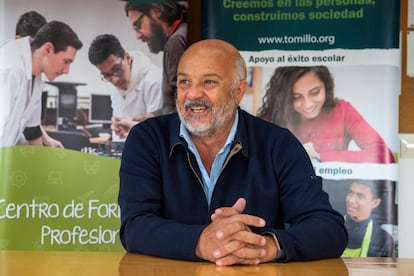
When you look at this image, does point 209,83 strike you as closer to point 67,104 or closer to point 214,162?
point 214,162

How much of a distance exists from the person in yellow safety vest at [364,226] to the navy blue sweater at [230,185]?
2051 mm

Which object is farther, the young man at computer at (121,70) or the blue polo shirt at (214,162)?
the young man at computer at (121,70)

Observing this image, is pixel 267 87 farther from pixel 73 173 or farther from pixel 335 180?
pixel 73 173

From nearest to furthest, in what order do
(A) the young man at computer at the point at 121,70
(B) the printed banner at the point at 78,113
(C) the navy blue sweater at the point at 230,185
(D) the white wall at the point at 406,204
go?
(C) the navy blue sweater at the point at 230,185 < (B) the printed banner at the point at 78,113 < (A) the young man at computer at the point at 121,70 < (D) the white wall at the point at 406,204

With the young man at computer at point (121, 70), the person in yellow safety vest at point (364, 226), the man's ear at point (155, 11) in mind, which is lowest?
the person in yellow safety vest at point (364, 226)

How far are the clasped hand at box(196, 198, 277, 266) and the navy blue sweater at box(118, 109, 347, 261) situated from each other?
0.67 ft

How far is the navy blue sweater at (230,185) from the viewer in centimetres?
250

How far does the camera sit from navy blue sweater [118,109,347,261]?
98.3 inches

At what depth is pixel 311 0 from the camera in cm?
492

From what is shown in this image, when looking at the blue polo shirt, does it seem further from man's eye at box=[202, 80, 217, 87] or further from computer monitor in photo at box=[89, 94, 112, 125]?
computer monitor in photo at box=[89, 94, 112, 125]

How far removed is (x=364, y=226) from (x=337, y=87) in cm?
90

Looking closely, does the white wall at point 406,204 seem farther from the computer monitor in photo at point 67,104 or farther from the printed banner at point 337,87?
the computer monitor in photo at point 67,104

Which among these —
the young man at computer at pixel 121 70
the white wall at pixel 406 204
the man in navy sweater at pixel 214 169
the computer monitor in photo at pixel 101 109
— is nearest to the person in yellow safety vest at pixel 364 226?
the white wall at pixel 406 204

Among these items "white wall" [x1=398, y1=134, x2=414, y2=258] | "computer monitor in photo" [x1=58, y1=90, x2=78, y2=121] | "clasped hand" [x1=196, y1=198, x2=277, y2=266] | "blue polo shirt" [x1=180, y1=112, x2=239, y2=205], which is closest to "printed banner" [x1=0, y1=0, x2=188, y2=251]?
"computer monitor in photo" [x1=58, y1=90, x2=78, y2=121]
